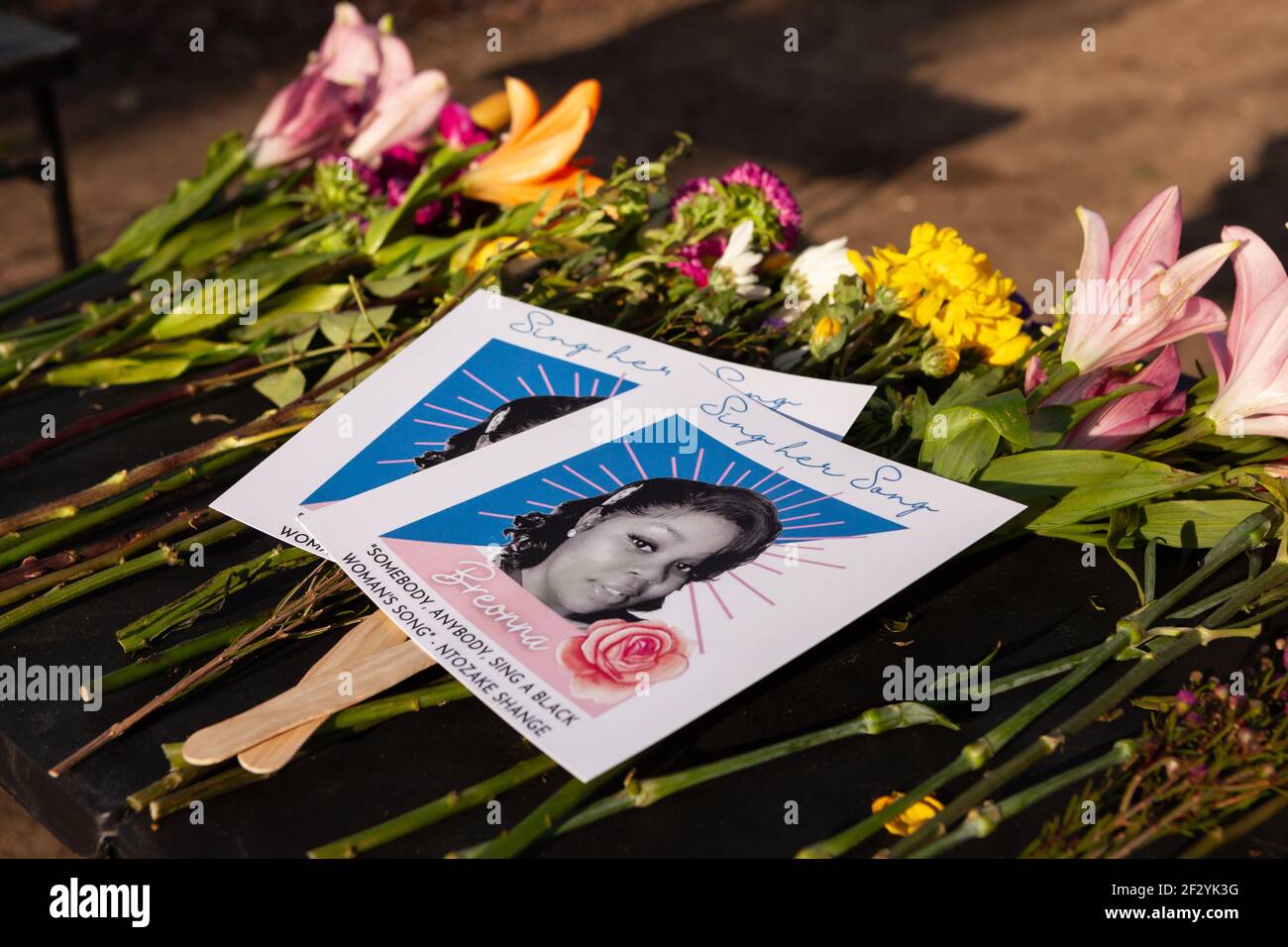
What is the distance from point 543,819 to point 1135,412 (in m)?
0.59

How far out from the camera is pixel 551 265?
1.31 meters

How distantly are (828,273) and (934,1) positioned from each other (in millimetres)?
4488

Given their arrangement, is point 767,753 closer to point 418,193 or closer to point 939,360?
point 939,360

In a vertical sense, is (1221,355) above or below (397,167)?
below

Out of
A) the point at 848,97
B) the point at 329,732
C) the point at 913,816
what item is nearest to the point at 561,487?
the point at 329,732

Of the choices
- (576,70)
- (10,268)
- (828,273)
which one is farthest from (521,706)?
(576,70)

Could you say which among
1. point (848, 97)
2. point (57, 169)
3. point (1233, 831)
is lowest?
point (1233, 831)

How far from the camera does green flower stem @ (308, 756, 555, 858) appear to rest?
696mm

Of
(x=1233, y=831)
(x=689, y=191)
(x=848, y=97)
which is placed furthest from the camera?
(x=848, y=97)

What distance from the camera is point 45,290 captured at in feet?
4.55

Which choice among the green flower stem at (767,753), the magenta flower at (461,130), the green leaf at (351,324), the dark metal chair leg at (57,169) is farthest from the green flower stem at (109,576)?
the dark metal chair leg at (57,169)

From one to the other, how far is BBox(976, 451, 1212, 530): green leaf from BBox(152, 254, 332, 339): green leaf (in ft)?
2.53

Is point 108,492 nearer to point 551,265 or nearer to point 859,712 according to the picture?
point 551,265
